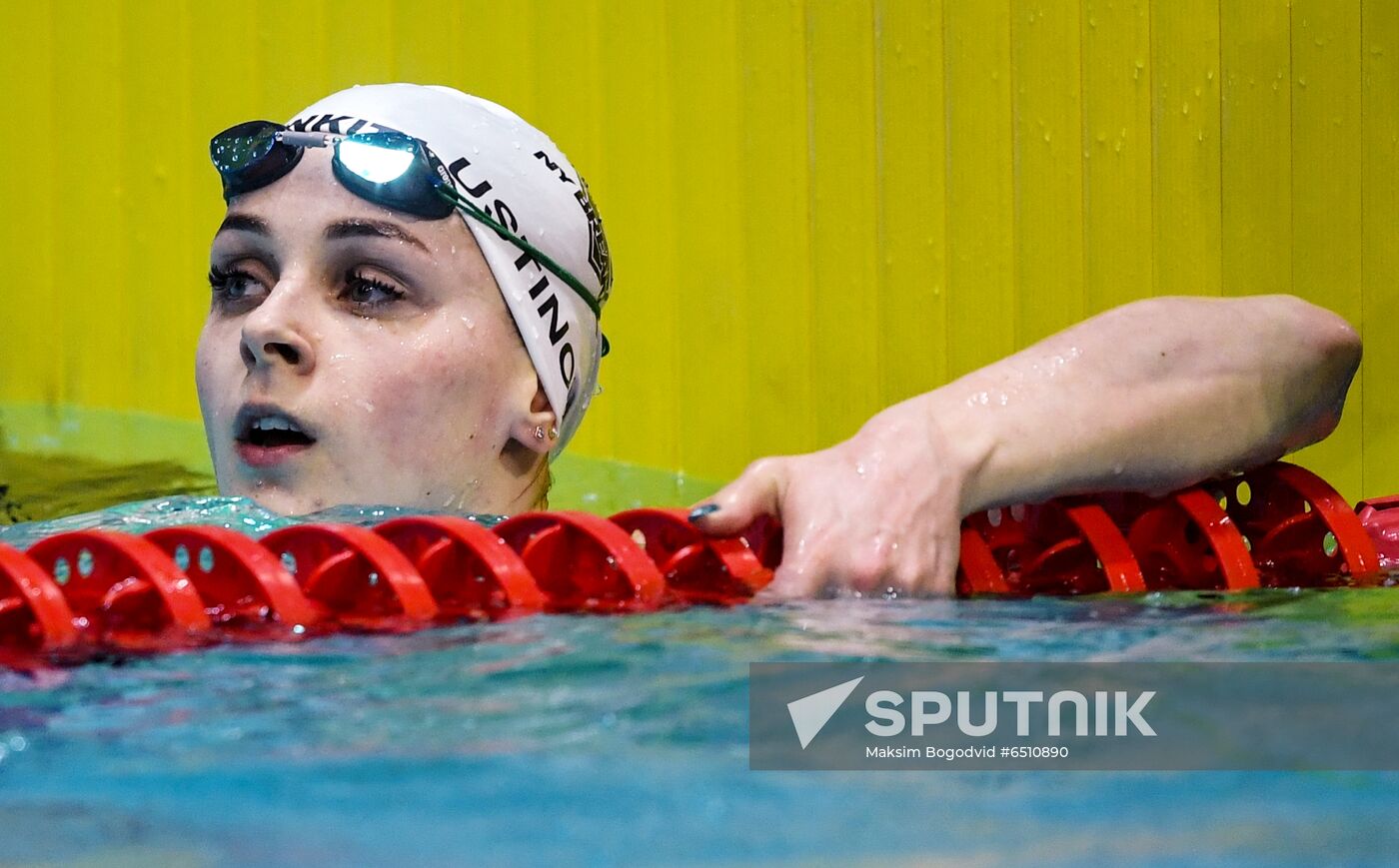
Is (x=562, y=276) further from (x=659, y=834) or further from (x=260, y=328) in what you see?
(x=659, y=834)

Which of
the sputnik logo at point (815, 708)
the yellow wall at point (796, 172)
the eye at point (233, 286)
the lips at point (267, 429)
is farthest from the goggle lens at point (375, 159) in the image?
the yellow wall at point (796, 172)

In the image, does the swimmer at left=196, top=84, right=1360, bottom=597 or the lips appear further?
the lips

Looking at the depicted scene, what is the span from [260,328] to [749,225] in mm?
3166

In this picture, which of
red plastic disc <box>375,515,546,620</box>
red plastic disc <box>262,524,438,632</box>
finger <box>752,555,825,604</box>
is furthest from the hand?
red plastic disc <box>262,524,438,632</box>

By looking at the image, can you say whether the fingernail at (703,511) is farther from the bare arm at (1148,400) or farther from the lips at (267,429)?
the lips at (267,429)

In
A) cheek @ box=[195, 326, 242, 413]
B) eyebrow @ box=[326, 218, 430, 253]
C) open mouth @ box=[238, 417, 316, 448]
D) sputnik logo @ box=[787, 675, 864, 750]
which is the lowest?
sputnik logo @ box=[787, 675, 864, 750]

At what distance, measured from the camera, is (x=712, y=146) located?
5.19 m

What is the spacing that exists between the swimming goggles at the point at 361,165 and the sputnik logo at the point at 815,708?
1.48m

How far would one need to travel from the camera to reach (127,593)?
1553 mm

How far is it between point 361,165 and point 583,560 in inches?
36.7

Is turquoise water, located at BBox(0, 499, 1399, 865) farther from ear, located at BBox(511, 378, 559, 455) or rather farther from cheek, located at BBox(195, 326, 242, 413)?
ear, located at BBox(511, 378, 559, 455)

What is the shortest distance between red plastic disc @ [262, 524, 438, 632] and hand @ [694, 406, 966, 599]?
1.02ft

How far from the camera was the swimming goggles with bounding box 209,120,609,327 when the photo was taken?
239 cm

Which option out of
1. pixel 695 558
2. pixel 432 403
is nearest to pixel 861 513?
pixel 695 558
